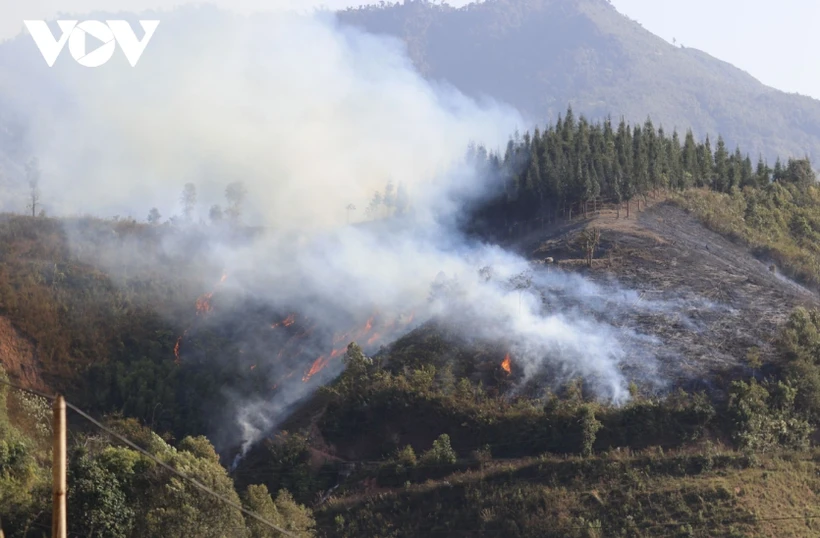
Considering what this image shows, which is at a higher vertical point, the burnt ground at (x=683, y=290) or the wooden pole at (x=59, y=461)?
the wooden pole at (x=59, y=461)

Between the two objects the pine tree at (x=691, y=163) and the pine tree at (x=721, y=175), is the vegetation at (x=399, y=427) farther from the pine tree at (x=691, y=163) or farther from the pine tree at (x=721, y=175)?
the pine tree at (x=691, y=163)

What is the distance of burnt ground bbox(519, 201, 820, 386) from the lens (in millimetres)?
61531

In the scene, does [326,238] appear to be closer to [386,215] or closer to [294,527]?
[386,215]

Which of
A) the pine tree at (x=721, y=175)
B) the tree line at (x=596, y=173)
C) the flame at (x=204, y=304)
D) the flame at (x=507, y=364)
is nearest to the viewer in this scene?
the flame at (x=507, y=364)

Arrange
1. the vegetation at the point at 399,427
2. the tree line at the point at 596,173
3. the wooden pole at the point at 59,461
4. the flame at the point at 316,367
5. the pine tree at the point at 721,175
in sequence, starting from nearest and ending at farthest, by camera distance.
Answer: the wooden pole at the point at 59,461 < the vegetation at the point at 399,427 < the flame at the point at 316,367 < the tree line at the point at 596,173 < the pine tree at the point at 721,175

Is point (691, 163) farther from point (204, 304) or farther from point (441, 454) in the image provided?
point (441, 454)

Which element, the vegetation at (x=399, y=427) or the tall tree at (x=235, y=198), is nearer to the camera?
the vegetation at (x=399, y=427)

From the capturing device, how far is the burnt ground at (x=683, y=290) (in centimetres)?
6153

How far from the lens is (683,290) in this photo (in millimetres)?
70500

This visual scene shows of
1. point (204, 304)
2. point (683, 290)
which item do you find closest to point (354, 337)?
point (204, 304)

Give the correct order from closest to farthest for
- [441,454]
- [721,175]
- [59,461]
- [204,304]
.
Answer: [59,461] < [441,454] < [204,304] < [721,175]

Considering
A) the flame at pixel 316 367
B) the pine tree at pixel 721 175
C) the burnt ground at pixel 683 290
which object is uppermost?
the pine tree at pixel 721 175

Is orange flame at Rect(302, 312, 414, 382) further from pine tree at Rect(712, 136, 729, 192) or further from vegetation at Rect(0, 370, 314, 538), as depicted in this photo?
pine tree at Rect(712, 136, 729, 192)

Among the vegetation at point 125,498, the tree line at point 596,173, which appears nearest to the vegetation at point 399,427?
the vegetation at point 125,498
